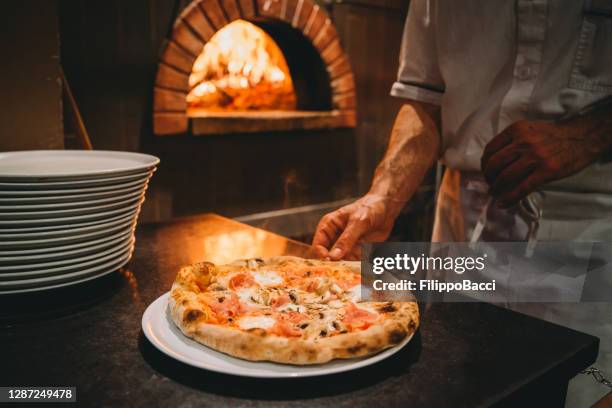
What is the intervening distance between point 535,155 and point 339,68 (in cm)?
291

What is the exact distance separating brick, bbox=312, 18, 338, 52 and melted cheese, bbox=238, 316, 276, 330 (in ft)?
10.5

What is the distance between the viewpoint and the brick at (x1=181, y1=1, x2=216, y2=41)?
3119mm

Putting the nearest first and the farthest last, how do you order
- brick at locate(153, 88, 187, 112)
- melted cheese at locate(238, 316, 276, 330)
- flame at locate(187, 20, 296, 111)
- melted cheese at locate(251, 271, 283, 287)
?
1. melted cheese at locate(238, 316, 276, 330)
2. melted cheese at locate(251, 271, 283, 287)
3. brick at locate(153, 88, 187, 112)
4. flame at locate(187, 20, 296, 111)

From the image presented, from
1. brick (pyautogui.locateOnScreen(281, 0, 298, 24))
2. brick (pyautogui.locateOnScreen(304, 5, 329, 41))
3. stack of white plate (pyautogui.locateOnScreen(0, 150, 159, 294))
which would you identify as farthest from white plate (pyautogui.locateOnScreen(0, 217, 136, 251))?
brick (pyautogui.locateOnScreen(304, 5, 329, 41))

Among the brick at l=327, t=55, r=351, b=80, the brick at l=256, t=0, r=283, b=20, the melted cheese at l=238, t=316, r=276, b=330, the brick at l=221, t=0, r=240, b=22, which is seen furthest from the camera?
the brick at l=327, t=55, r=351, b=80

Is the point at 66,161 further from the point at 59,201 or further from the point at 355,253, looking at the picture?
the point at 355,253

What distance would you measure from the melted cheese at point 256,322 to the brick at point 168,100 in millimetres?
2430

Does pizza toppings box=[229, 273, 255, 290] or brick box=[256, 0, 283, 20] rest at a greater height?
brick box=[256, 0, 283, 20]

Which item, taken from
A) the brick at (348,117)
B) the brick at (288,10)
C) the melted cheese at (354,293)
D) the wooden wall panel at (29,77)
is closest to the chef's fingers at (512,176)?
the melted cheese at (354,293)

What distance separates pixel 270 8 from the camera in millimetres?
3467

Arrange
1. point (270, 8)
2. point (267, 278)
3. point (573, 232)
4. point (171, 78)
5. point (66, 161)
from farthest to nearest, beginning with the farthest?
point (270, 8) < point (171, 78) < point (573, 232) < point (66, 161) < point (267, 278)

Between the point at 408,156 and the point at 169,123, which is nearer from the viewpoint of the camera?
the point at 408,156

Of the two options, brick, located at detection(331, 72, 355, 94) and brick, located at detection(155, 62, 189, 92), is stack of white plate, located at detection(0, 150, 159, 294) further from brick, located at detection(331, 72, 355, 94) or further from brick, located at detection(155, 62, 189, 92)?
brick, located at detection(331, 72, 355, 94)

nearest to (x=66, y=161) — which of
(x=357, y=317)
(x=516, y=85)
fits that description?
(x=357, y=317)
